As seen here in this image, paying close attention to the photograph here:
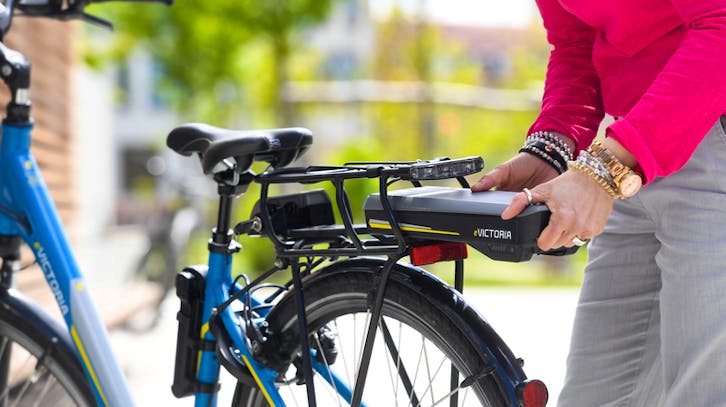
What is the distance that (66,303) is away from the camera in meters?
2.23

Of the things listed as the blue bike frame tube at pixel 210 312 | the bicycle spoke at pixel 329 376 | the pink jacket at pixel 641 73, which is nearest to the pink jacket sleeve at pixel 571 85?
the pink jacket at pixel 641 73

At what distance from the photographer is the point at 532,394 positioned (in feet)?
5.10

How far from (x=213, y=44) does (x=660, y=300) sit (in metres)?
17.8

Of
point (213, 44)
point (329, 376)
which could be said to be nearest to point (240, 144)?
point (329, 376)

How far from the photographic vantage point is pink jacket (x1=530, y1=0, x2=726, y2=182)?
1423 millimetres

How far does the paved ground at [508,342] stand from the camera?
4.84 m

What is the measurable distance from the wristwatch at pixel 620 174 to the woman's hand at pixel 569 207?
0.02 meters

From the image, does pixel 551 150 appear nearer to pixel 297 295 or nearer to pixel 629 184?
pixel 629 184

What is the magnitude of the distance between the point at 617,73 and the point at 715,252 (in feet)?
1.20

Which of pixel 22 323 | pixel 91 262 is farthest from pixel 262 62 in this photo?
pixel 22 323

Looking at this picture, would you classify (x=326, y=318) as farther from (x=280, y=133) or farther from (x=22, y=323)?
(x=22, y=323)

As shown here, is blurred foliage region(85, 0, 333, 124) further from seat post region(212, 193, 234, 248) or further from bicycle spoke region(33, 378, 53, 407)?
seat post region(212, 193, 234, 248)

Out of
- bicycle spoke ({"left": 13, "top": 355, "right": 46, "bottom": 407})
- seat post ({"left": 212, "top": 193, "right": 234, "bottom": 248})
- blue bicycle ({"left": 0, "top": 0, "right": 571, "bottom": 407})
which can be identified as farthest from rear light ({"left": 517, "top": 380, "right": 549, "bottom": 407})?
bicycle spoke ({"left": 13, "top": 355, "right": 46, "bottom": 407})

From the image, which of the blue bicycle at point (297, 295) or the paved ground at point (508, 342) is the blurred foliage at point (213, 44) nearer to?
the paved ground at point (508, 342)
